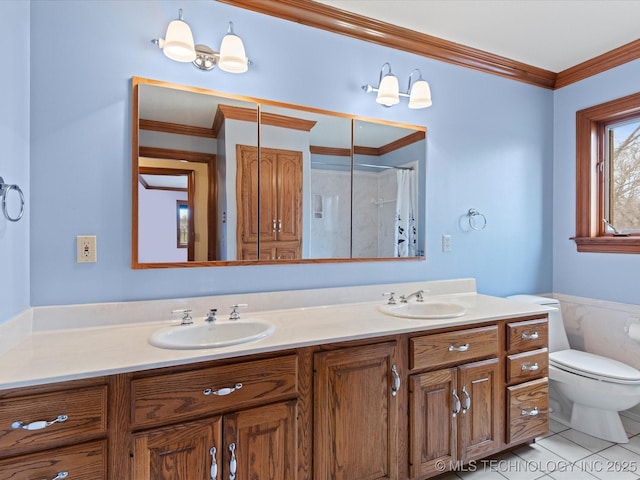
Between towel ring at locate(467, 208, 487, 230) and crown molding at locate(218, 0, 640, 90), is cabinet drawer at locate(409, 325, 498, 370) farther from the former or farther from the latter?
crown molding at locate(218, 0, 640, 90)

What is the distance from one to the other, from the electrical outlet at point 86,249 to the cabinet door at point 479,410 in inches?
66.0

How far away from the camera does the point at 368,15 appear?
6.30 feet

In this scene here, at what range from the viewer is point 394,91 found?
196 centimetres

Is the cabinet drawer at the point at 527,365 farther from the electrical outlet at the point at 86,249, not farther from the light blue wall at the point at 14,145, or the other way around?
the light blue wall at the point at 14,145

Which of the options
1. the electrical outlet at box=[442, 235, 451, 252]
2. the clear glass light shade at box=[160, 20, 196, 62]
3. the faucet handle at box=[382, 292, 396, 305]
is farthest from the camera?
the electrical outlet at box=[442, 235, 451, 252]

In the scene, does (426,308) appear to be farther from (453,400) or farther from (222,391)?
(222,391)

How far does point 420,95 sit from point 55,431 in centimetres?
212

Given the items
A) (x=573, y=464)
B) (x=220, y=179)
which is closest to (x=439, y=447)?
(x=573, y=464)

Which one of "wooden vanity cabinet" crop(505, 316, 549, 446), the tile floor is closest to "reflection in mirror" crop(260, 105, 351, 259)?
"wooden vanity cabinet" crop(505, 316, 549, 446)

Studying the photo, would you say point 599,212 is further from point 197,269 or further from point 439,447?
point 197,269

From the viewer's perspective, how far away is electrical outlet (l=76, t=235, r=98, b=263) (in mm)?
1450

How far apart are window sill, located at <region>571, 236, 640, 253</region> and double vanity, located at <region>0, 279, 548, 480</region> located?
2.96 ft

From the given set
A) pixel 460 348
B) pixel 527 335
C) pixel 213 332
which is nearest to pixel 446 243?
pixel 527 335

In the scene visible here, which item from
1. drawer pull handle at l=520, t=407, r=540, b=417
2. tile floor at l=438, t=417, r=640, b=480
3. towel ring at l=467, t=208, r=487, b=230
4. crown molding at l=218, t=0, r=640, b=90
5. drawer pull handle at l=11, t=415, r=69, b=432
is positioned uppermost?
crown molding at l=218, t=0, r=640, b=90
